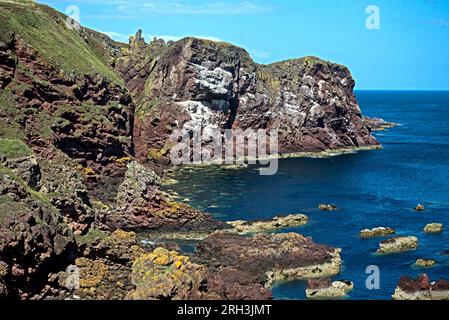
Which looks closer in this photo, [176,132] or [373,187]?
[373,187]

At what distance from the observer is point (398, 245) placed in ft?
261

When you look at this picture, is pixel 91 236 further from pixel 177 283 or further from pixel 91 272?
pixel 177 283

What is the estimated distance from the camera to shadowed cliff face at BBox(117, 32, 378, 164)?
164 m

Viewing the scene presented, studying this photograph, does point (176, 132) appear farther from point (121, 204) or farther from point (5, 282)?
point (5, 282)

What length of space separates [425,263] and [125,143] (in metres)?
74.2

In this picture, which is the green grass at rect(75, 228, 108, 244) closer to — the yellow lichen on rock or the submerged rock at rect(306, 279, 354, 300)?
the yellow lichen on rock

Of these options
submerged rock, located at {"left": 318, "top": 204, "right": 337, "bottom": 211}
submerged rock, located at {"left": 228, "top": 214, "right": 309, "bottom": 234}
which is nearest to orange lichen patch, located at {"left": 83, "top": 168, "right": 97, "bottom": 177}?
submerged rock, located at {"left": 228, "top": 214, "right": 309, "bottom": 234}

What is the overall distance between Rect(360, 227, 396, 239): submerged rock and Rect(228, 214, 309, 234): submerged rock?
1075 centimetres

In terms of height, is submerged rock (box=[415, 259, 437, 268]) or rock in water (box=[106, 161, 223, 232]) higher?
rock in water (box=[106, 161, 223, 232])

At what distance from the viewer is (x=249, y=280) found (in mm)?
63781

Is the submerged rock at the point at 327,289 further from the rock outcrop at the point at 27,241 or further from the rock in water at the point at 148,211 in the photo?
the rock in water at the point at 148,211

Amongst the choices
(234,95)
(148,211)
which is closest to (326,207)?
(148,211)
